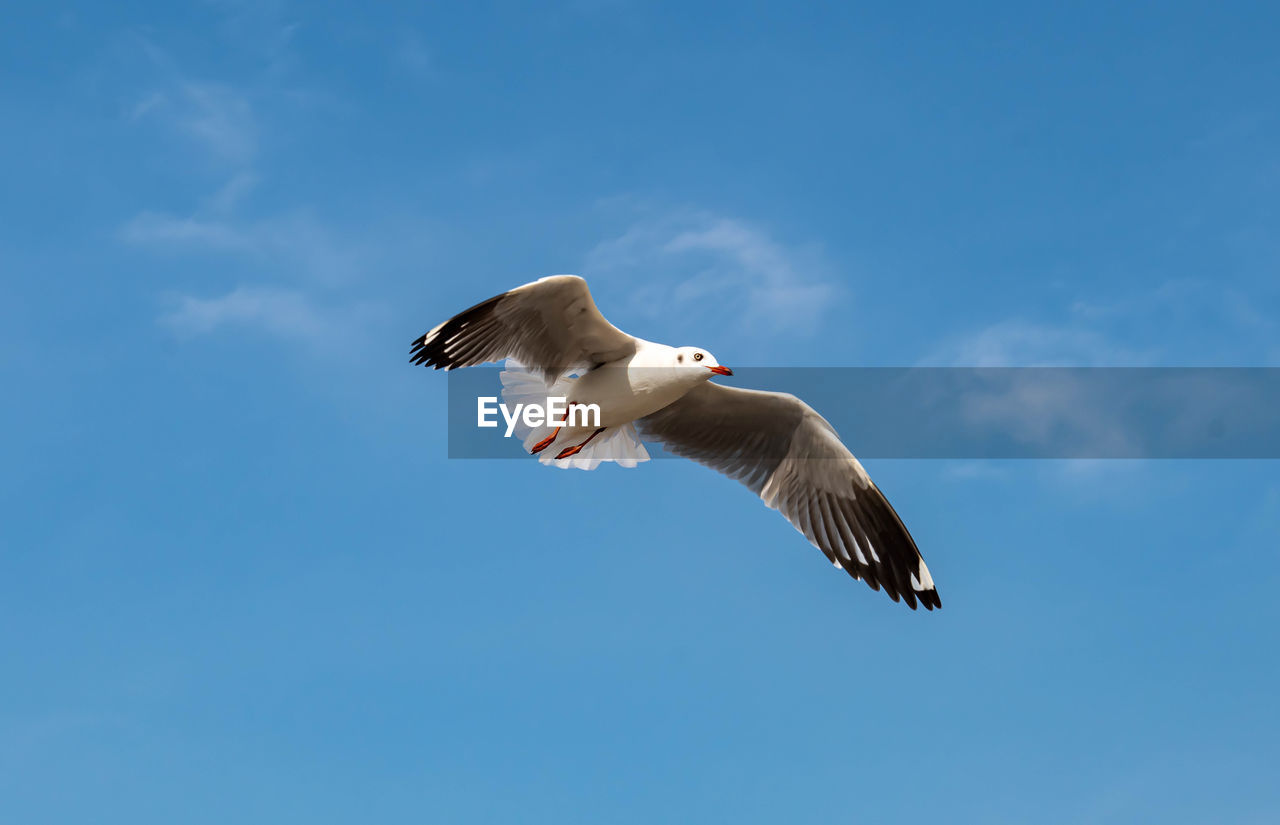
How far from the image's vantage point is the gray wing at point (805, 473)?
30.8 ft

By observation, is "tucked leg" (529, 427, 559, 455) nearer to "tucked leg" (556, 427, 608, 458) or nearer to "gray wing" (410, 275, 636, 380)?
"tucked leg" (556, 427, 608, 458)

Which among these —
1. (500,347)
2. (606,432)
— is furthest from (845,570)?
(500,347)

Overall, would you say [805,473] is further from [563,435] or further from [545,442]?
[545,442]

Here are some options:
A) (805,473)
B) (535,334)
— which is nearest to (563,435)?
(535,334)

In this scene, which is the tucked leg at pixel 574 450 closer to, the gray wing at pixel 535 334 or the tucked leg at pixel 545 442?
the tucked leg at pixel 545 442

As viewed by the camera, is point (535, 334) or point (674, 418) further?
point (674, 418)

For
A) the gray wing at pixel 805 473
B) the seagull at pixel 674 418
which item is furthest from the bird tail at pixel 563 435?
the gray wing at pixel 805 473

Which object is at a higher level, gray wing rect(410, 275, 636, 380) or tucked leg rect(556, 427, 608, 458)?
gray wing rect(410, 275, 636, 380)

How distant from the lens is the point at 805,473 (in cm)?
959

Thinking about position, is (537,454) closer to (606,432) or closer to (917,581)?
(606,432)

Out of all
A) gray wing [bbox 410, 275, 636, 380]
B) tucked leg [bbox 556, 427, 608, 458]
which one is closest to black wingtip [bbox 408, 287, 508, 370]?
gray wing [bbox 410, 275, 636, 380]

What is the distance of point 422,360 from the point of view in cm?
800

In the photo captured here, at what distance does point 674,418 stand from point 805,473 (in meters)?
1.22

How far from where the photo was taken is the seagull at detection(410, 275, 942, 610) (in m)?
8.09
